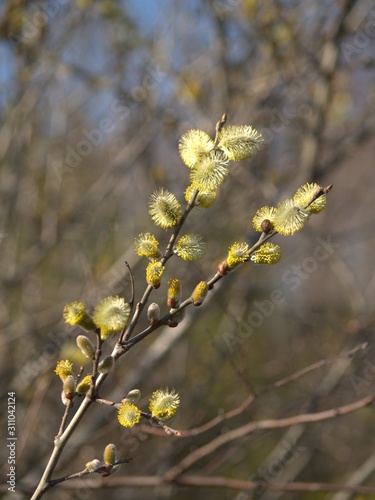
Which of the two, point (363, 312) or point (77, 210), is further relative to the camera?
point (77, 210)

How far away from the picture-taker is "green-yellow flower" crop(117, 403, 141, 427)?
3.43ft

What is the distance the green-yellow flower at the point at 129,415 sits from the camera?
1045mm

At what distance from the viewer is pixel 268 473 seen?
10.3 ft

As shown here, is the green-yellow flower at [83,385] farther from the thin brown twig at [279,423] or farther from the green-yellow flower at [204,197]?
the thin brown twig at [279,423]

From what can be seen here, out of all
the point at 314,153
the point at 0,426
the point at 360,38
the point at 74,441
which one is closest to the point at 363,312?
the point at 314,153

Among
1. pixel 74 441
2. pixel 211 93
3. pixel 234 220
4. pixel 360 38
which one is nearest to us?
pixel 74 441

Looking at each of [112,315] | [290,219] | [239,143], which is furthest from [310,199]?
[112,315]

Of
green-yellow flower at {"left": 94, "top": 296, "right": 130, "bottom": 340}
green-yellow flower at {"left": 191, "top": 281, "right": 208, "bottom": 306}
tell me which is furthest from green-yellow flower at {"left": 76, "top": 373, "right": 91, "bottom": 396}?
green-yellow flower at {"left": 191, "top": 281, "right": 208, "bottom": 306}

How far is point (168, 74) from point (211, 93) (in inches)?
33.8

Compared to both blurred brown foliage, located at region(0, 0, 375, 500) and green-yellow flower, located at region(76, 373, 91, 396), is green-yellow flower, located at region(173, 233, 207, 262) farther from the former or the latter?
blurred brown foliage, located at region(0, 0, 375, 500)

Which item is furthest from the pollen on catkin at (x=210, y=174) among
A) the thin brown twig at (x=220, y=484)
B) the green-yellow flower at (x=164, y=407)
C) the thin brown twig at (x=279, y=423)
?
the thin brown twig at (x=220, y=484)

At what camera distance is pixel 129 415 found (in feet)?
3.45

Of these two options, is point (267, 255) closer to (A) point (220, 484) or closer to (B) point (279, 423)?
(B) point (279, 423)

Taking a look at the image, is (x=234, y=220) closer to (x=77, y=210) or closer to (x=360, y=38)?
(x=77, y=210)
